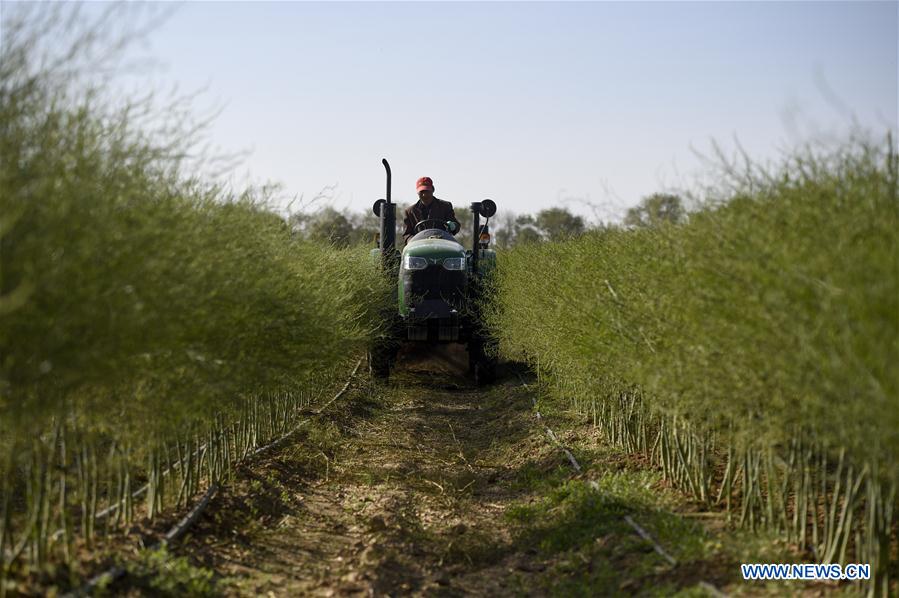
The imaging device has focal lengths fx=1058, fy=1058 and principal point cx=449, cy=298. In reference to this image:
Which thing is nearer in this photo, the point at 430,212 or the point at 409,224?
the point at 430,212

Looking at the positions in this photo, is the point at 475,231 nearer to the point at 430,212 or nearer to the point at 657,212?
the point at 430,212

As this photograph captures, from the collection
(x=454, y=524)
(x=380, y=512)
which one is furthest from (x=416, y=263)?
(x=454, y=524)

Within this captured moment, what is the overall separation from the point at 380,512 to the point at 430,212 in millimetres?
8231

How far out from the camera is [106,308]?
16.7 feet

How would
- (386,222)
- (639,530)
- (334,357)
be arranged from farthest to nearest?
(386,222) → (334,357) → (639,530)

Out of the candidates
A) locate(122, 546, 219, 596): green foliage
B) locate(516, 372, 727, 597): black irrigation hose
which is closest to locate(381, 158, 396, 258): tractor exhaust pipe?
locate(516, 372, 727, 597): black irrigation hose

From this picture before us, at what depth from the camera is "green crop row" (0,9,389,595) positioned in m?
4.79

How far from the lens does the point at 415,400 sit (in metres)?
16.5

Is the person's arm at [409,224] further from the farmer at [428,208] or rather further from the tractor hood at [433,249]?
the tractor hood at [433,249]

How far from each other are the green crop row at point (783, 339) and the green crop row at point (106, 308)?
2.79 m

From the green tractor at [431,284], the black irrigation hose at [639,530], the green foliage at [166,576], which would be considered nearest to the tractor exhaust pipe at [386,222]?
the green tractor at [431,284]

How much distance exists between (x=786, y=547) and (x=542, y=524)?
2.39m

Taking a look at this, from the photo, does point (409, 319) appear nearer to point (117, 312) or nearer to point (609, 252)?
point (609, 252)

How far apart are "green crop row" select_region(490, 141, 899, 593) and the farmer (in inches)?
287
